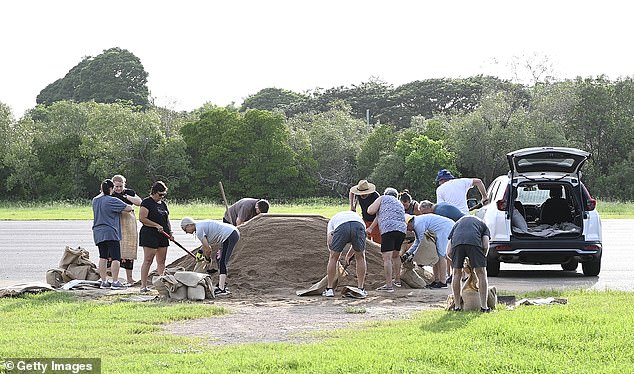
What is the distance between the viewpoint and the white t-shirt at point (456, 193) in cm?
1636

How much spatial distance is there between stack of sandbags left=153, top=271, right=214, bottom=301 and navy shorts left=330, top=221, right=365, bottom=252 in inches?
80.7

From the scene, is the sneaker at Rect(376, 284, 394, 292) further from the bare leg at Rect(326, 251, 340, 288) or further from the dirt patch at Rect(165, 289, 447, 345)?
the bare leg at Rect(326, 251, 340, 288)

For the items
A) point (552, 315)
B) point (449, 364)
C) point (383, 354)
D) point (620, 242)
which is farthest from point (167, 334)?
point (620, 242)

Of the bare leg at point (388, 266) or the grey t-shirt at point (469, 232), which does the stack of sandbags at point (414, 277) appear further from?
the grey t-shirt at point (469, 232)

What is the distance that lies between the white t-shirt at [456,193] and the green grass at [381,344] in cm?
521

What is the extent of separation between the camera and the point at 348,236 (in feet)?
44.3

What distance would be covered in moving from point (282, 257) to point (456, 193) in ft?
11.2

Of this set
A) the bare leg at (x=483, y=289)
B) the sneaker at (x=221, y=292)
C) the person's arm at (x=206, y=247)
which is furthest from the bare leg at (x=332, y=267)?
the bare leg at (x=483, y=289)

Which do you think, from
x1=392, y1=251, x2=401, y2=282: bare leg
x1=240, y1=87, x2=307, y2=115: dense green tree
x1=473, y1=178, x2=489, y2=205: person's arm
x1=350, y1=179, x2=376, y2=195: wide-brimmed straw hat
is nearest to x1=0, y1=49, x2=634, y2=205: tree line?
x1=240, y1=87, x2=307, y2=115: dense green tree

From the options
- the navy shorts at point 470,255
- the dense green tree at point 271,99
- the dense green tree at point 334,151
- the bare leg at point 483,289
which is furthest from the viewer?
the dense green tree at point 271,99
